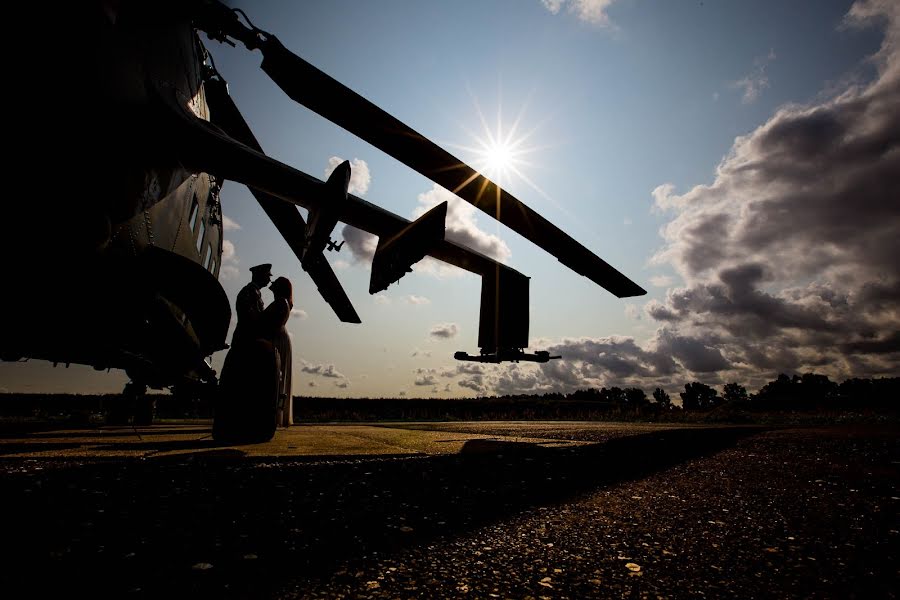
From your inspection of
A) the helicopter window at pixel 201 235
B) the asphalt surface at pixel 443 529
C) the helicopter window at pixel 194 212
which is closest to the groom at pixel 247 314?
the asphalt surface at pixel 443 529

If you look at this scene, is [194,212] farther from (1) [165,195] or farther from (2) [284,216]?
(1) [165,195]

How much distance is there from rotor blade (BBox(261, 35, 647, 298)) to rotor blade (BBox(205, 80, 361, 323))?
56.4 inches

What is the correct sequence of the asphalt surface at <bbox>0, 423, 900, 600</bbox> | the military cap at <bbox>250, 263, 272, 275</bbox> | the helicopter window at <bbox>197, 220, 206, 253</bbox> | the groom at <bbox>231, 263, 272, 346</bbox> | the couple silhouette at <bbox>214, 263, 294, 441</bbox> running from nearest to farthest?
the asphalt surface at <bbox>0, 423, 900, 600</bbox> < the couple silhouette at <bbox>214, 263, 294, 441</bbox> < the groom at <bbox>231, 263, 272, 346</bbox> < the military cap at <bbox>250, 263, 272, 275</bbox> < the helicopter window at <bbox>197, 220, 206, 253</bbox>

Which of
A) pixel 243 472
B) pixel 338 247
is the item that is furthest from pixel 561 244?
pixel 243 472

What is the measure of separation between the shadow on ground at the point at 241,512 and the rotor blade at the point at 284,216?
2.56 metres

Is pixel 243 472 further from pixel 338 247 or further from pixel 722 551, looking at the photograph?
pixel 338 247

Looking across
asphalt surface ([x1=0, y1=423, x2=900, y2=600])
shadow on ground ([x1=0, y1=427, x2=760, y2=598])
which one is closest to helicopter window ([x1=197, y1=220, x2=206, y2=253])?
asphalt surface ([x1=0, y1=423, x2=900, y2=600])

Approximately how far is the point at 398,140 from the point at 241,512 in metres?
3.42

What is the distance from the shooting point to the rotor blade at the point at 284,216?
549 centimetres

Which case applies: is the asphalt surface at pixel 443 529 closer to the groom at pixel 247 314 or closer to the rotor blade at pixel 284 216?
the groom at pixel 247 314

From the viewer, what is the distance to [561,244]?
5.81 m

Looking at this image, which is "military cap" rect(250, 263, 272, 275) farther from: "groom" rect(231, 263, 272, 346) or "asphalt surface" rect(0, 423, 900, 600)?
"asphalt surface" rect(0, 423, 900, 600)

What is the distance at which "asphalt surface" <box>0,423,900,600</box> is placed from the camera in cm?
93

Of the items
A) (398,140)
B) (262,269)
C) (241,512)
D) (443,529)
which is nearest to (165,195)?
(262,269)
